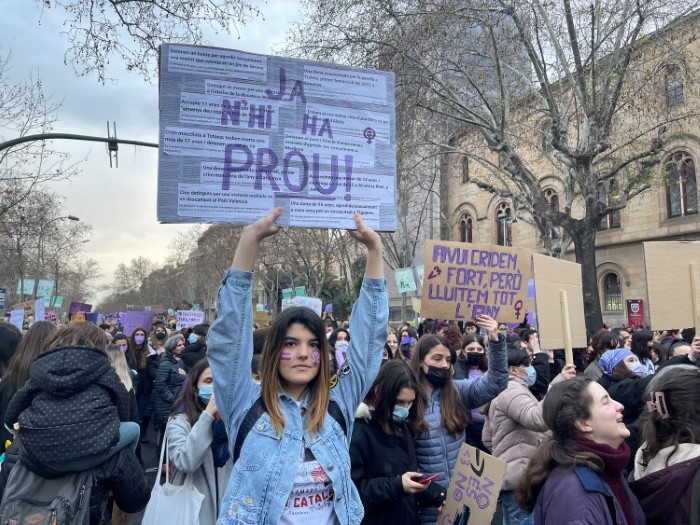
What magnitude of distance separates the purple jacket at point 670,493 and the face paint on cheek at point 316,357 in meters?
1.46

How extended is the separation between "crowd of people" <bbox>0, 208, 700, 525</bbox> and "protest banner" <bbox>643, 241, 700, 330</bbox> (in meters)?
0.82

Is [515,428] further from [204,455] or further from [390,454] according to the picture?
[204,455]

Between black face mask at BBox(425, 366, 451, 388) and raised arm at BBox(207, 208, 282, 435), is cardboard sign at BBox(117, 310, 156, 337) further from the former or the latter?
raised arm at BBox(207, 208, 282, 435)

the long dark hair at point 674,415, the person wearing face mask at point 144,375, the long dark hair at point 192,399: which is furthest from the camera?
the person wearing face mask at point 144,375

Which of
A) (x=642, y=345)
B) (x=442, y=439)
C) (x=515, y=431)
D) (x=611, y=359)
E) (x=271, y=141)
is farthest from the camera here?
(x=642, y=345)

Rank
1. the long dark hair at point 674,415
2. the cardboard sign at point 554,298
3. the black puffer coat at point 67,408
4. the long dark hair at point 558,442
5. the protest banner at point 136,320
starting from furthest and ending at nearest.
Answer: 1. the protest banner at point 136,320
2. the cardboard sign at point 554,298
3. the black puffer coat at point 67,408
4. the long dark hair at point 674,415
5. the long dark hair at point 558,442

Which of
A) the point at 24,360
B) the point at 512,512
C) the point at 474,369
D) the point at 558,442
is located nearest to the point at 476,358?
the point at 474,369

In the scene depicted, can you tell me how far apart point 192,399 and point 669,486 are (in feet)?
7.93

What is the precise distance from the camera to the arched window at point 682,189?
21861 mm

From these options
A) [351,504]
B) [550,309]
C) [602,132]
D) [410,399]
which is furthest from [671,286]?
[602,132]

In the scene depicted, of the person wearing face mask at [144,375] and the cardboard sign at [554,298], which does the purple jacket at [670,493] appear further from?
the person wearing face mask at [144,375]

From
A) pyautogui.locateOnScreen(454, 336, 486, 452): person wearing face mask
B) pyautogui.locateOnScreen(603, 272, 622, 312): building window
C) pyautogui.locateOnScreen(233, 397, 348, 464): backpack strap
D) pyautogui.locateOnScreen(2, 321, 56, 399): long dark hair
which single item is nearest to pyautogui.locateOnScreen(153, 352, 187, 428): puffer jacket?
pyautogui.locateOnScreen(2, 321, 56, 399): long dark hair

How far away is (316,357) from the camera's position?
6.68 feet

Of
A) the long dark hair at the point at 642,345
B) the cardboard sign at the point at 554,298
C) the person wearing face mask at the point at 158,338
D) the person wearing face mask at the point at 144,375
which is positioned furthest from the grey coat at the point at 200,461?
the person wearing face mask at the point at 158,338
